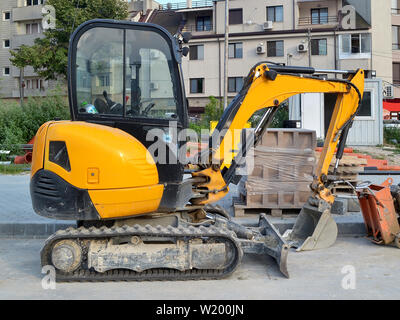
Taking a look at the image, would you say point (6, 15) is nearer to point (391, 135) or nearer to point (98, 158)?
point (391, 135)

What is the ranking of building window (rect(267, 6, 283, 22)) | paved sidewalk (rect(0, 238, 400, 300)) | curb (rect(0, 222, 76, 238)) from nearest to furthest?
paved sidewalk (rect(0, 238, 400, 300)), curb (rect(0, 222, 76, 238)), building window (rect(267, 6, 283, 22))

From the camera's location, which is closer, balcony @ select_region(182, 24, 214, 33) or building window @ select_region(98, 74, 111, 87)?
building window @ select_region(98, 74, 111, 87)

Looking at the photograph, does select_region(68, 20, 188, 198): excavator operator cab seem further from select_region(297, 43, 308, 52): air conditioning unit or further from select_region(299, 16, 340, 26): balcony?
select_region(299, 16, 340, 26): balcony

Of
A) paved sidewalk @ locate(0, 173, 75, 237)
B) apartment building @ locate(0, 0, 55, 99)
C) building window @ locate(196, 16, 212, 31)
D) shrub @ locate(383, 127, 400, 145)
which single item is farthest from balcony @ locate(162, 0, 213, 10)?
paved sidewalk @ locate(0, 173, 75, 237)

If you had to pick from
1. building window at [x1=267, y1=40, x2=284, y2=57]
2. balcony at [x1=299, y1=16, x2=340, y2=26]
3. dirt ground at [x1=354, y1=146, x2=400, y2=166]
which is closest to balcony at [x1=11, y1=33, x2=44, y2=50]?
building window at [x1=267, y1=40, x2=284, y2=57]

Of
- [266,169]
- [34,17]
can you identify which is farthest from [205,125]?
[34,17]

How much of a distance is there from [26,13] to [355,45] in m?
33.1

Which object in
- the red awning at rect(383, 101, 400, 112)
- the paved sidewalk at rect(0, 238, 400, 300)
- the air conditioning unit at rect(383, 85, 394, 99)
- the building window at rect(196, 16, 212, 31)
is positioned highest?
the building window at rect(196, 16, 212, 31)

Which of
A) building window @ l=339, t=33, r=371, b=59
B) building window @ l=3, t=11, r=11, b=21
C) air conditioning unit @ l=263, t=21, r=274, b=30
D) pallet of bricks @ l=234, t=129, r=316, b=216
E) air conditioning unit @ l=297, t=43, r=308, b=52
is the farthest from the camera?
building window @ l=3, t=11, r=11, b=21

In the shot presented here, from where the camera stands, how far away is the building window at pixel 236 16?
42.1 meters

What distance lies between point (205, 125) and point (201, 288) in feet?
74.1

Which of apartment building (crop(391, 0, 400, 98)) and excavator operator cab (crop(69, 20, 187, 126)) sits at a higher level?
apartment building (crop(391, 0, 400, 98))

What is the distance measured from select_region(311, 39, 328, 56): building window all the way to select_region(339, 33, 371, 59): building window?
129cm

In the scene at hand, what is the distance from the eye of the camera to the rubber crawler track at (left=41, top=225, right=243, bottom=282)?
5.27m
